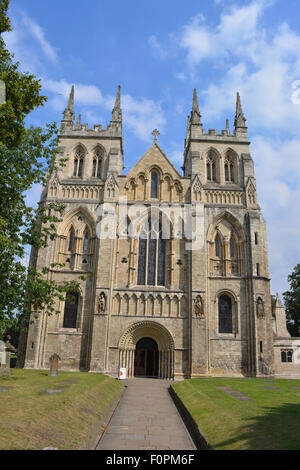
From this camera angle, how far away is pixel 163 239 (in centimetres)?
2841

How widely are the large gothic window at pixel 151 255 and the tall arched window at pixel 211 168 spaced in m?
6.22

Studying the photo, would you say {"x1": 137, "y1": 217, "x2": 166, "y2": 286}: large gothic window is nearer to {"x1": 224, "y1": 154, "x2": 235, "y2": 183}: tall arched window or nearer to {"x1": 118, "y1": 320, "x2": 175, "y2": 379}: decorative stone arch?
{"x1": 118, "y1": 320, "x2": 175, "y2": 379}: decorative stone arch

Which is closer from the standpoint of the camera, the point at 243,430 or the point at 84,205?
the point at 243,430

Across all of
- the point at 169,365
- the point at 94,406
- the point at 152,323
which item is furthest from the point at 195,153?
the point at 94,406

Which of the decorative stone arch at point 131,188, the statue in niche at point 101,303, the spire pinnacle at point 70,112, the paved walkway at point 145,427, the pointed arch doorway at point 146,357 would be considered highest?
the spire pinnacle at point 70,112

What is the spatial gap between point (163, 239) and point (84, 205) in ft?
22.3

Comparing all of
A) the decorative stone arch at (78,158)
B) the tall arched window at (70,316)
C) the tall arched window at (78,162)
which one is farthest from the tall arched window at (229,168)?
the tall arched window at (70,316)

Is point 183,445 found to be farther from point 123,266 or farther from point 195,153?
point 195,153

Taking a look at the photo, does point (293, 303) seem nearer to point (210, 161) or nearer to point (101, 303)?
point (210, 161)

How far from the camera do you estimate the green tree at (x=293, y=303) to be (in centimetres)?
4069

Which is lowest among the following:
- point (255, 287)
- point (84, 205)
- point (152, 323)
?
point (152, 323)

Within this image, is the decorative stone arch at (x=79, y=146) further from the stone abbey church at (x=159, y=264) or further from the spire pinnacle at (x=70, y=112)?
the spire pinnacle at (x=70, y=112)

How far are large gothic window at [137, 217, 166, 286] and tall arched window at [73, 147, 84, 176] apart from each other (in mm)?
7406

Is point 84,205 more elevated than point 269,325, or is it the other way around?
point 84,205
